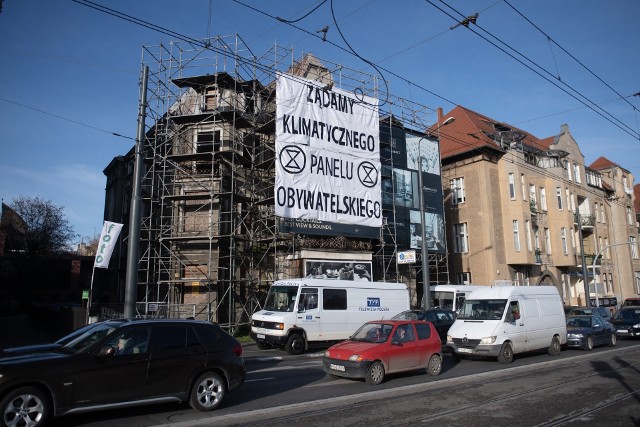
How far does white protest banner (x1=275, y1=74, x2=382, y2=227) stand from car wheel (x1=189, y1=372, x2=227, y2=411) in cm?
1482

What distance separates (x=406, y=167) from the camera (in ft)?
103

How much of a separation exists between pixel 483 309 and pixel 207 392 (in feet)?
34.3

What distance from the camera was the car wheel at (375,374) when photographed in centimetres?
1082

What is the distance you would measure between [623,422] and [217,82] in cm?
2189

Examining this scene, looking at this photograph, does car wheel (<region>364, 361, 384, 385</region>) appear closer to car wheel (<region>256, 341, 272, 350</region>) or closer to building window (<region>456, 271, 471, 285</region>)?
car wheel (<region>256, 341, 272, 350</region>)

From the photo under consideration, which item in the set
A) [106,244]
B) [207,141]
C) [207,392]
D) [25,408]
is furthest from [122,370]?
[207,141]

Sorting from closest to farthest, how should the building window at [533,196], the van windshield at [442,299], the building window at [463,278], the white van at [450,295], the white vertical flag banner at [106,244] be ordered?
the white vertical flag banner at [106,244], the white van at [450,295], the van windshield at [442,299], the building window at [463,278], the building window at [533,196]

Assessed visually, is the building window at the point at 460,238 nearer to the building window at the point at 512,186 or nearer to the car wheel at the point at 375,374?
the building window at the point at 512,186

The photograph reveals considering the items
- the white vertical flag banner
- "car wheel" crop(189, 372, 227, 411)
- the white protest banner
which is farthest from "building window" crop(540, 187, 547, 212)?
"car wheel" crop(189, 372, 227, 411)

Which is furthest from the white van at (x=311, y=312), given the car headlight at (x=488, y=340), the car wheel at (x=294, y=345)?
the car headlight at (x=488, y=340)

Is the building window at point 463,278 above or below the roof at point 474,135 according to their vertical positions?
below

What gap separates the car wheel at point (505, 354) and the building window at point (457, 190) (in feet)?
77.9

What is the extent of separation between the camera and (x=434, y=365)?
1234cm

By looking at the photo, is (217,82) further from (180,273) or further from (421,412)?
(421,412)
